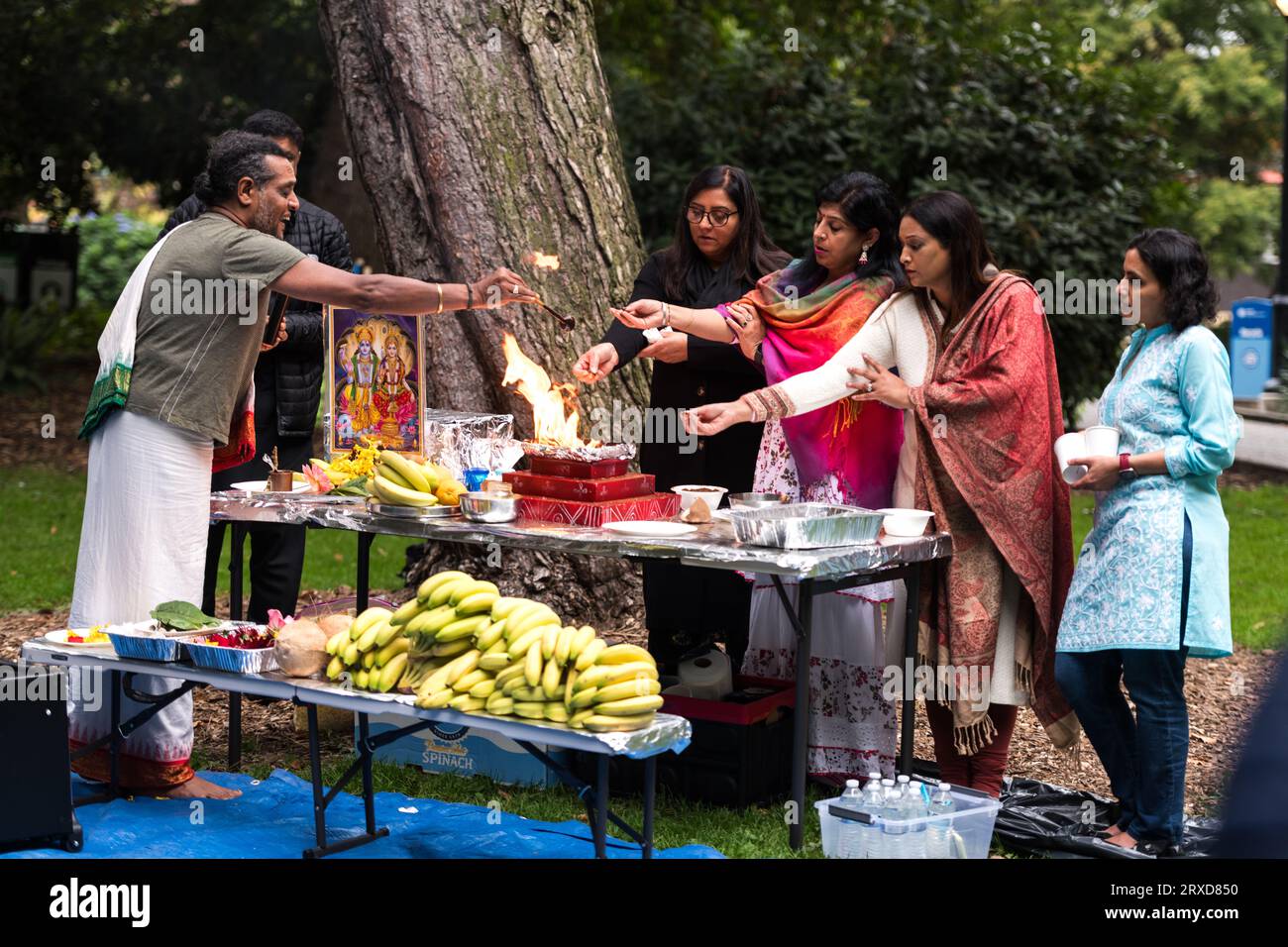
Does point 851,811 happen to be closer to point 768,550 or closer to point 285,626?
point 768,550

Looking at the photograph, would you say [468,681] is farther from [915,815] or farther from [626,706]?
[915,815]

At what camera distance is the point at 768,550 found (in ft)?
16.4

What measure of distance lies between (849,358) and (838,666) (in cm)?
119

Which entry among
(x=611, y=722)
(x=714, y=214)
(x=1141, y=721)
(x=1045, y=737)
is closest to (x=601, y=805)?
(x=611, y=722)

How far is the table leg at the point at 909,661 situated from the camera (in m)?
5.46

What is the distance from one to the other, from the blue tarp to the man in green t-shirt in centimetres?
30

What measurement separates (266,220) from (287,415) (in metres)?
1.40

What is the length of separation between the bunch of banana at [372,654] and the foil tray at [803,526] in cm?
116

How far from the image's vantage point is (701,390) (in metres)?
A: 6.47

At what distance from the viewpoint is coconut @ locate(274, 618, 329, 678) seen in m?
4.93

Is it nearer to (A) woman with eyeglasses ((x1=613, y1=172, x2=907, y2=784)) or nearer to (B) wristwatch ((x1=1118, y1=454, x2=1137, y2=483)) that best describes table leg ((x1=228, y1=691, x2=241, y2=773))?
(A) woman with eyeglasses ((x1=613, y1=172, x2=907, y2=784))

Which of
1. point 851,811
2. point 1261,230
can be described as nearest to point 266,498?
point 851,811

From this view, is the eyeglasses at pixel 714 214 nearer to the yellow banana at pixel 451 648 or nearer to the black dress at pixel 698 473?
the black dress at pixel 698 473

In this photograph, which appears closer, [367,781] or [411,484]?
[367,781]
